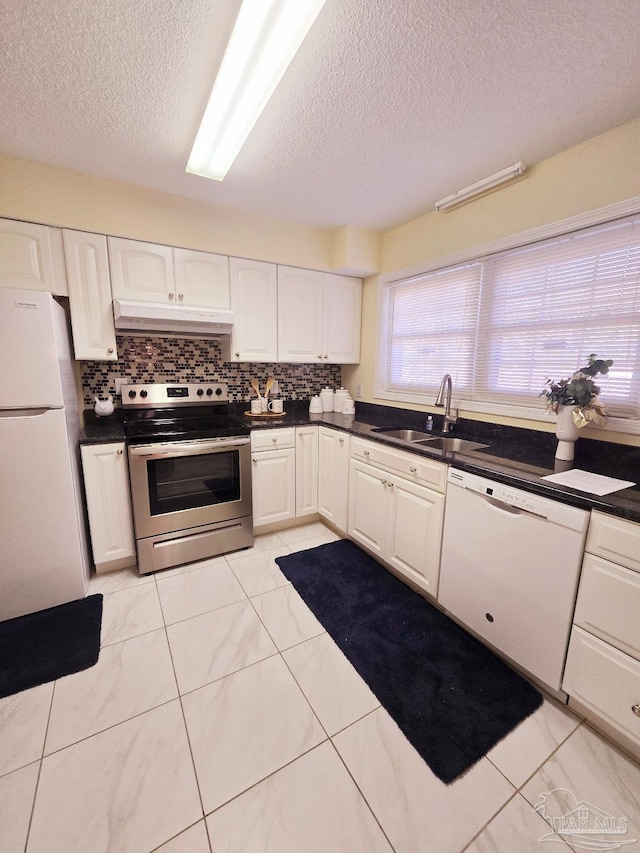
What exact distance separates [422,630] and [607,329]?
5.96ft

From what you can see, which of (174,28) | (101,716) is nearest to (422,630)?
(101,716)

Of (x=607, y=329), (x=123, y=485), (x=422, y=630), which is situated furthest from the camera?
(x=123, y=485)

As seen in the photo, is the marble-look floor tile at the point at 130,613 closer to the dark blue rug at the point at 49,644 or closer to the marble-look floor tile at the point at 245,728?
the dark blue rug at the point at 49,644

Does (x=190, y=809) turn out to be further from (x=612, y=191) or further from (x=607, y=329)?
(x=612, y=191)

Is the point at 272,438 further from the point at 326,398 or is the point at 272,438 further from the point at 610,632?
the point at 610,632

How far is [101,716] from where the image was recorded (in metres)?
1.36

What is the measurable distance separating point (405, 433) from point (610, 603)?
5.24ft

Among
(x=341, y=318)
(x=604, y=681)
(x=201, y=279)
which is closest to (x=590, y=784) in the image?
(x=604, y=681)

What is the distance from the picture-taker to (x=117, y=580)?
2213 mm

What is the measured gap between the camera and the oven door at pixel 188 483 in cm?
216

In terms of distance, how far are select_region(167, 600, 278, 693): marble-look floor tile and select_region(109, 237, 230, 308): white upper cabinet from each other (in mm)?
2061

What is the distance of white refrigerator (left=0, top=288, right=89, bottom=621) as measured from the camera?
1699 millimetres

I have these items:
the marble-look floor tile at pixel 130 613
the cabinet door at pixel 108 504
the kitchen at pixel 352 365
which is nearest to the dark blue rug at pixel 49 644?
the marble-look floor tile at pixel 130 613

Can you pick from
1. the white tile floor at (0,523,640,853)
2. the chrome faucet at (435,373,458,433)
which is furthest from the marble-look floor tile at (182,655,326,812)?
the chrome faucet at (435,373,458,433)
